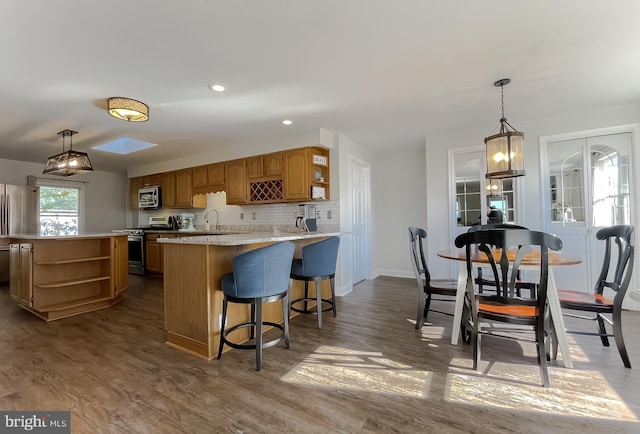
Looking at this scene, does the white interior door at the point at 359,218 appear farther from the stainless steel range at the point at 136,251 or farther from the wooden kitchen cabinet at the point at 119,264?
the stainless steel range at the point at 136,251

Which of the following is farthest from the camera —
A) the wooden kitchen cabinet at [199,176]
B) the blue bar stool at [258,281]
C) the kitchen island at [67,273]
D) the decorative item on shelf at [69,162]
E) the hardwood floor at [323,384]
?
the wooden kitchen cabinet at [199,176]

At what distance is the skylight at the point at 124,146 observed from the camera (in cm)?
501

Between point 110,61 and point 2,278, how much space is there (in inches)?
212

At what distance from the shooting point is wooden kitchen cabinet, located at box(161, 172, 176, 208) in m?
5.98

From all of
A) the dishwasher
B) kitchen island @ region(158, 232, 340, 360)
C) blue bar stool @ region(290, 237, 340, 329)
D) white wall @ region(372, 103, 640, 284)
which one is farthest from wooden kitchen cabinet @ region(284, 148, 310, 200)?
the dishwasher

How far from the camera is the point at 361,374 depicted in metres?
2.03

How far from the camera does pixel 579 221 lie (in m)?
3.73

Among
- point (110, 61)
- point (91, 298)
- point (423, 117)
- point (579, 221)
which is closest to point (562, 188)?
point (579, 221)

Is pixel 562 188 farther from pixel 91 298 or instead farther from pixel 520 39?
pixel 91 298

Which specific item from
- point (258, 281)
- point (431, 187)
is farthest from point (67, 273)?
point (431, 187)

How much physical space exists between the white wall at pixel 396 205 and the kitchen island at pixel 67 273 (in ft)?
13.6

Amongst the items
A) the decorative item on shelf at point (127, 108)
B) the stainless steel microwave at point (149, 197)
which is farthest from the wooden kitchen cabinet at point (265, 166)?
the stainless steel microwave at point (149, 197)

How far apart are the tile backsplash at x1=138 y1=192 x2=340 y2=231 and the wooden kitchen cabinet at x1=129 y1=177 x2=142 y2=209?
2.51 ft

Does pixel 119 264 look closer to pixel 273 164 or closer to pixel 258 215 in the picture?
pixel 258 215
